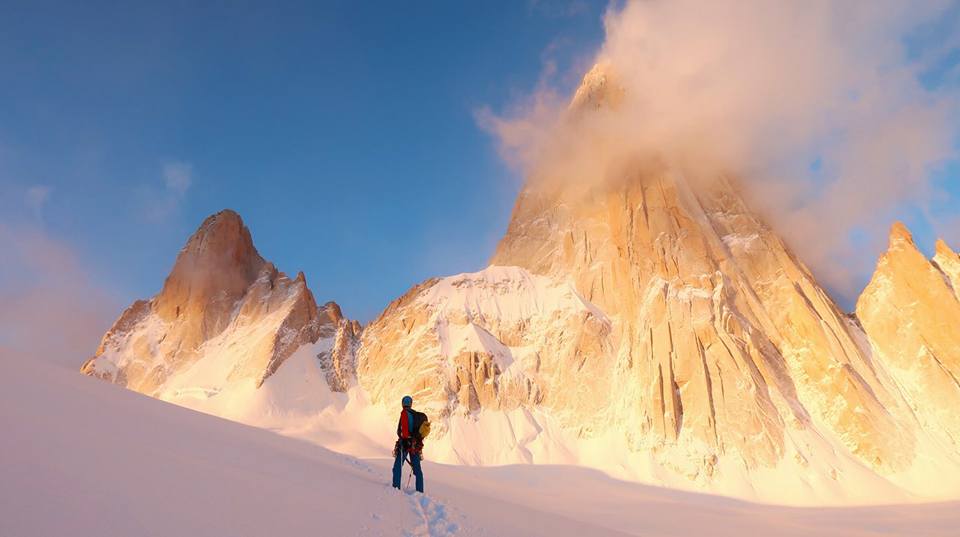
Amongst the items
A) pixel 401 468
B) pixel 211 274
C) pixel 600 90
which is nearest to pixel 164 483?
pixel 401 468

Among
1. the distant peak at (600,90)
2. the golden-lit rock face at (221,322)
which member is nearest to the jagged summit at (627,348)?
the golden-lit rock face at (221,322)

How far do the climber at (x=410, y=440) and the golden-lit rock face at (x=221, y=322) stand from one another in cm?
8760

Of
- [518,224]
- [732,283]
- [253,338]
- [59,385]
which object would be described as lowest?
[59,385]

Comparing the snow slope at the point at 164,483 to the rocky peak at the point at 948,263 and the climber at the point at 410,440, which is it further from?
the rocky peak at the point at 948,263

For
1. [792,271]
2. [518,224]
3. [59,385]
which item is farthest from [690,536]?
[518,224]

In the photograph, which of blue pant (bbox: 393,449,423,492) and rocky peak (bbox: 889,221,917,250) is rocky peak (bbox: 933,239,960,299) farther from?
blue pant (bbox: 393,449,423,492)

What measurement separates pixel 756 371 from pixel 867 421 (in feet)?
45.6

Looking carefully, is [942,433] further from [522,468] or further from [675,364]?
[522,468]

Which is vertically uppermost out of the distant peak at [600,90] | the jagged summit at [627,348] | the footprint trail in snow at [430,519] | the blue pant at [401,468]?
the distant peak at [600,90]

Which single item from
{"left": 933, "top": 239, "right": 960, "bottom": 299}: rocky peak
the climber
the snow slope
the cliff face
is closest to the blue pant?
the climber

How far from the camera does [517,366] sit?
89562mm

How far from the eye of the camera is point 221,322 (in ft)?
354

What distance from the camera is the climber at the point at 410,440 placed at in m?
11.7

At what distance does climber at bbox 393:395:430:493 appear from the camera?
1169 cm
